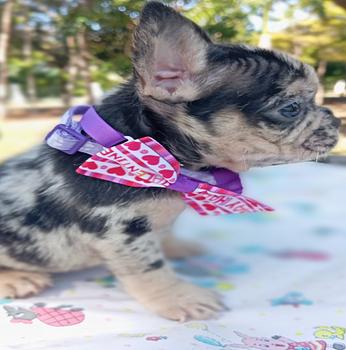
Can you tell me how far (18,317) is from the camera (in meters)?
1.55

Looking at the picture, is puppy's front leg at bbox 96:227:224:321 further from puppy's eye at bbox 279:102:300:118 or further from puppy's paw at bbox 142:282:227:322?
puppy's eye at bbox 279:102:300:118

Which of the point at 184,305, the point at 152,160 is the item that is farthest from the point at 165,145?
the point at 184,305

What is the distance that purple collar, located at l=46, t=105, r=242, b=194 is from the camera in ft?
5.05

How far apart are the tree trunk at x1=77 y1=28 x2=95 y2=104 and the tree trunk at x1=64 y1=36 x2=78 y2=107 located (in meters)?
0.02

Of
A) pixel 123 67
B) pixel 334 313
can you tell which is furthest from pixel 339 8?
pixel 334 313

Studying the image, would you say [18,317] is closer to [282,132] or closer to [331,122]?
[282,132]

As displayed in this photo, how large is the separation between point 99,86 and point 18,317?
91 centimetres

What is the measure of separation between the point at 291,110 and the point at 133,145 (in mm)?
414

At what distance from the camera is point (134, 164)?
1500 millimetres

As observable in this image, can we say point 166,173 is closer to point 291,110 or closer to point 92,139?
point 92,139

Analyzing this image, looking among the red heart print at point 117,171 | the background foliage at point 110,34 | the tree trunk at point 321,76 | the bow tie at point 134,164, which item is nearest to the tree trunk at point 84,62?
the background foliage at point 110,34

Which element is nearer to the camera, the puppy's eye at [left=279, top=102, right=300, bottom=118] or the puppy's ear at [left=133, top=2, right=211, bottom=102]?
the puppy's ear at [left=133, top=2, right=211, bottom=102]

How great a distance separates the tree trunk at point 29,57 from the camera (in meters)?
2.21

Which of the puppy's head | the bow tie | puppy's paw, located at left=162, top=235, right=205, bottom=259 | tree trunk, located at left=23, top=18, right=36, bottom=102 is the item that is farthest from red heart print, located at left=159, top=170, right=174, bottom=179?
tree trunk, located at left=23, top=18, right=36, bottom=102
